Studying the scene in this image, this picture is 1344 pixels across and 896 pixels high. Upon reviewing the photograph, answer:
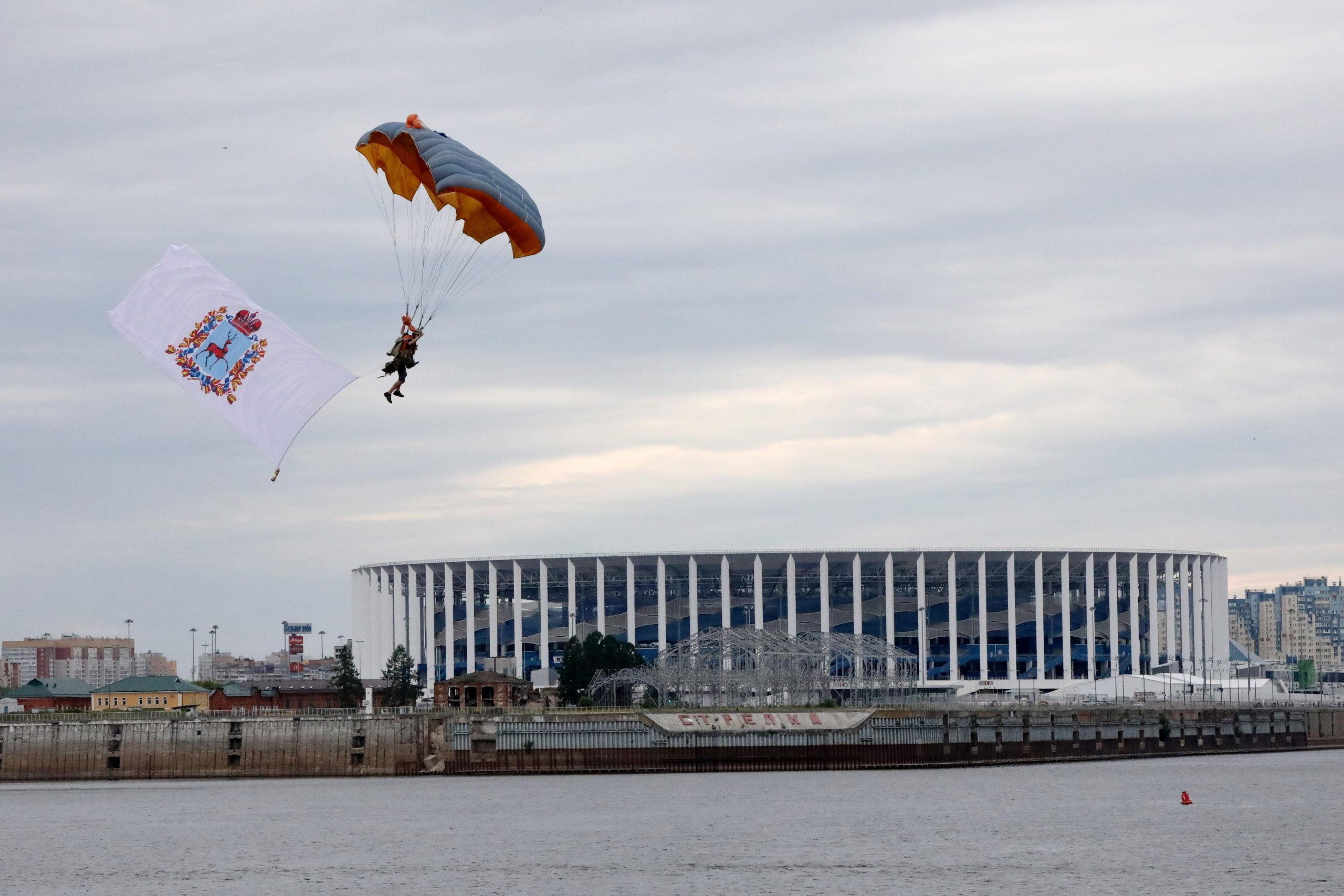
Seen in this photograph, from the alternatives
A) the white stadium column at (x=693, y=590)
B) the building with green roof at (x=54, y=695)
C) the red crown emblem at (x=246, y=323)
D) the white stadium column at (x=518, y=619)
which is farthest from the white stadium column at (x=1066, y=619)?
the red crown emblem at (x=246, y=323)

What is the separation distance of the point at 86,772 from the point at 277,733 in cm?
1045

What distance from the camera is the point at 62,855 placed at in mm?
66812

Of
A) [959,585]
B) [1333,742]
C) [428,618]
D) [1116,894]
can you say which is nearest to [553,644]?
[428,618]

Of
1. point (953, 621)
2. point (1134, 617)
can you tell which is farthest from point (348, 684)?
point (1134, 617)

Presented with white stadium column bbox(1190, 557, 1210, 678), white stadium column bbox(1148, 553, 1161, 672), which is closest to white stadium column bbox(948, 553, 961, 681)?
white stadium column bbox(1148, 553, 1161, 672)

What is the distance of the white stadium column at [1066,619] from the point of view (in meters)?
171

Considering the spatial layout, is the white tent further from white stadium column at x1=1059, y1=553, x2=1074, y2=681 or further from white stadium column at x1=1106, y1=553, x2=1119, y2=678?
white stadium column at x1=1059, y1=553, x2=1074, y2=681

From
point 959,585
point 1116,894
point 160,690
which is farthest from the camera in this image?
point 959,585

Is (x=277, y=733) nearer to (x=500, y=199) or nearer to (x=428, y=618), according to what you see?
(x=500, y=199)

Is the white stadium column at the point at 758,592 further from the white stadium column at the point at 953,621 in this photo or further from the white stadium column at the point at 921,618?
the white stadium column at the point at 953,621

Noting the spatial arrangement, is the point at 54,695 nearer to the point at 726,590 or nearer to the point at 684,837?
the point at 726,590

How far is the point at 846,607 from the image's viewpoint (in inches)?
6801

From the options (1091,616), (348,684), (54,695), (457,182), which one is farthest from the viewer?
(1091,616)

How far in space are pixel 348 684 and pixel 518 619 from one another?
22.9 metres
